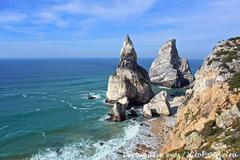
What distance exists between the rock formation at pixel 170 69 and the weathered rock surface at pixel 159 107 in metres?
41.1

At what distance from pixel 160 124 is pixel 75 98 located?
3779 cm

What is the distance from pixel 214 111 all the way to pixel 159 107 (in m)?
35.1

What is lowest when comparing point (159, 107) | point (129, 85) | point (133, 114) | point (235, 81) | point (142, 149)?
point (142, 149)

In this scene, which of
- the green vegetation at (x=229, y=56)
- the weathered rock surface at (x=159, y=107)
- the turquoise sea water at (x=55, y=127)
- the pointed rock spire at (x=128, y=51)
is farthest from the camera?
the pointed rock spire at (x=128, y=51)

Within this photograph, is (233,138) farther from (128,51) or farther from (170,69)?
(170,69)

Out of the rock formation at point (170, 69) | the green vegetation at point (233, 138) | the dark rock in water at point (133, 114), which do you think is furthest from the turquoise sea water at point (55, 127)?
the rock formation at point (170, 69)

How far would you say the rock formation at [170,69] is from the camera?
120 meters

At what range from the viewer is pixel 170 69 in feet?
402

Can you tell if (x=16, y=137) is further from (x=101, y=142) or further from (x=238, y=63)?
(x=238, y=63)

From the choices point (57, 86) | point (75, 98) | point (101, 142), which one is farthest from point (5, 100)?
point (101, 142)

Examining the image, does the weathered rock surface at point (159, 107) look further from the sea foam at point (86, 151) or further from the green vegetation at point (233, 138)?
the green vegetation at point (233, 138)

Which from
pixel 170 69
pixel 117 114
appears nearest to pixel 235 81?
pixel 117 114

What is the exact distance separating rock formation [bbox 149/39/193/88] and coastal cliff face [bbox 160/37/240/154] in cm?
6427

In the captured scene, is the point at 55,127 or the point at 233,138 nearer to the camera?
the point at 233,138
